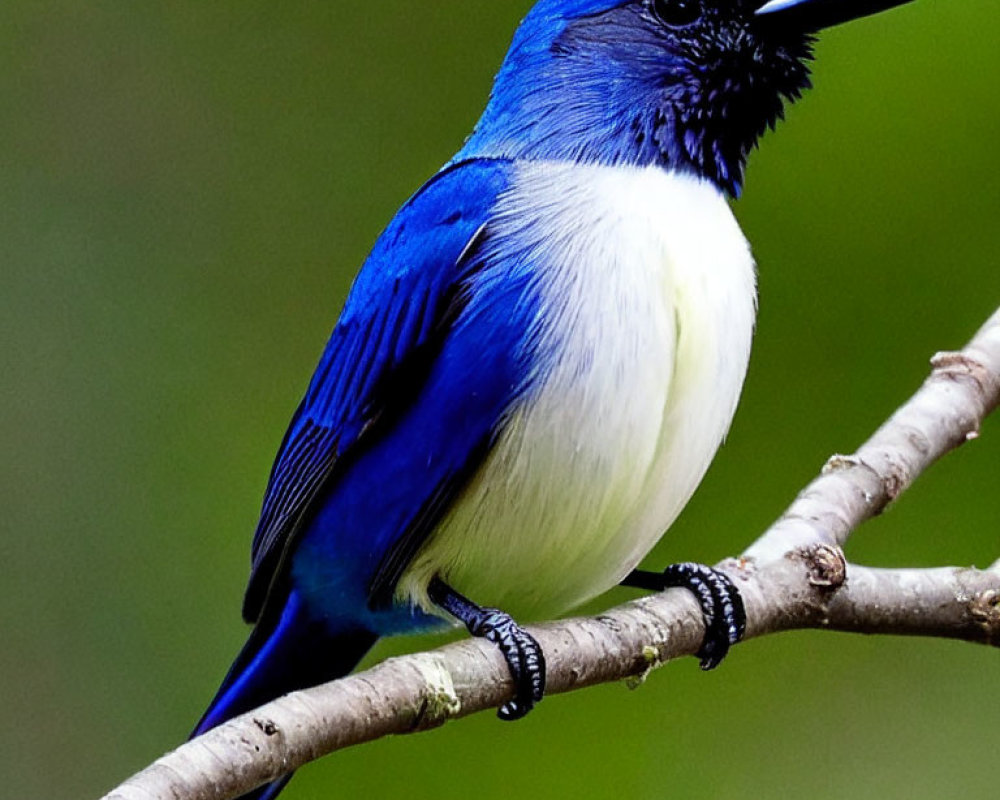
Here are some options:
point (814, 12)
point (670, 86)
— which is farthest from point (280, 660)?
point (814, 12)

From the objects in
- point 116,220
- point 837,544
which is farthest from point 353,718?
point 116,220

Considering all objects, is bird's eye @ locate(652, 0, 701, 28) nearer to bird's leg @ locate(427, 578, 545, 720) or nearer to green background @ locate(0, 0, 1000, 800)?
green background @ locate(0, 0, 1000, 800)

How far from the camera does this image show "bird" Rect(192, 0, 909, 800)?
11.2 feet

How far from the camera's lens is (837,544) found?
138 inches

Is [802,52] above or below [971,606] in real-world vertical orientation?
above

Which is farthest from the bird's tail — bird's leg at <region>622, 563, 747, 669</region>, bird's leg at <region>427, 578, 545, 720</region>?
bird's leg at <region>622, 563, 747, 669</region>

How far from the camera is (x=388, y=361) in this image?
368cm

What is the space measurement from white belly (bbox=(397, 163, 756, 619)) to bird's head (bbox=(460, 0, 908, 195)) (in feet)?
0.25

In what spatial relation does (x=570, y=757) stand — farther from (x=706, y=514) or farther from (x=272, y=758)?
(x=272, y=758)

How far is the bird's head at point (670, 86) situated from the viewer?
145 inches

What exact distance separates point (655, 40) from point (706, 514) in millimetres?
1261

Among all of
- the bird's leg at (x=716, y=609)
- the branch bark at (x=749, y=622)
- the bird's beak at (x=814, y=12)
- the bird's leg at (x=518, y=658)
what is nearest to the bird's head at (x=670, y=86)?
the bird's beak at (x=814, y=12)

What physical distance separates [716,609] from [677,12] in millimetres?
1217

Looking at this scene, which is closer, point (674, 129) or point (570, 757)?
point (674, 129)
